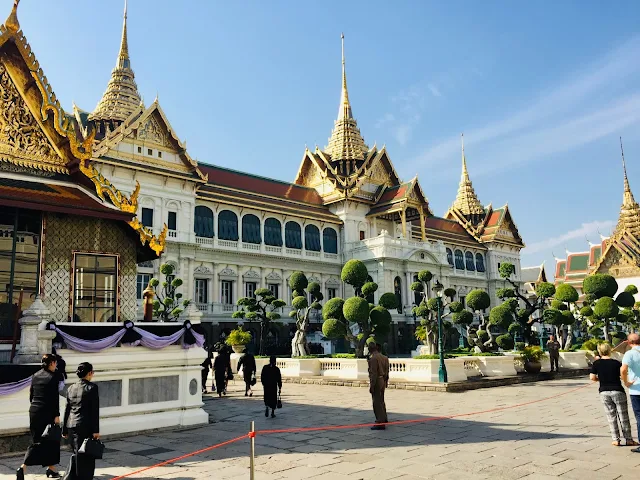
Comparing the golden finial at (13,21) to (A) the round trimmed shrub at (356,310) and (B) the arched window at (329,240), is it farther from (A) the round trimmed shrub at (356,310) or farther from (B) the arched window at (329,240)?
(B) the arched window at (329,240)

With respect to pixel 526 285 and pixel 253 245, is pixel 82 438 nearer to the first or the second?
pixel 253 245

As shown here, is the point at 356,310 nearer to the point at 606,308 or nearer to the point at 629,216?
the point at 606,308

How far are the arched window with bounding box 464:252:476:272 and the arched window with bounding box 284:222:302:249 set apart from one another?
23.4m

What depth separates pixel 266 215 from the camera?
3891cm

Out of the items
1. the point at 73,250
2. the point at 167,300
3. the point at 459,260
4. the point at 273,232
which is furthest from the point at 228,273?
the point at 459,260

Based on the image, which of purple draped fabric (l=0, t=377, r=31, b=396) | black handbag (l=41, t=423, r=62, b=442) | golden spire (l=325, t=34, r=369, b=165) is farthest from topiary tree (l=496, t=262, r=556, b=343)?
golden spire (l=325, t=34, r=369, b=165)

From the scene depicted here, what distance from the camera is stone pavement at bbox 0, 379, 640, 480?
6758 mm

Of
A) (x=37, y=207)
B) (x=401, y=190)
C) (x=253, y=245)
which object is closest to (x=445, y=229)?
(x=401, y=190)

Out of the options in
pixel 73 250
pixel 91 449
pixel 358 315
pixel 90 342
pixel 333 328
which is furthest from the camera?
pixel 333 328

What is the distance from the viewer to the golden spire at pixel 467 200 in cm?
6359

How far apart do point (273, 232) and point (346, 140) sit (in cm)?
1491

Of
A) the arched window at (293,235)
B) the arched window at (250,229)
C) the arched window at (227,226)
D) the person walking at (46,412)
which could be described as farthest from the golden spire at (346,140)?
the person walking at (46,412)

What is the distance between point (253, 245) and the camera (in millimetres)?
37375

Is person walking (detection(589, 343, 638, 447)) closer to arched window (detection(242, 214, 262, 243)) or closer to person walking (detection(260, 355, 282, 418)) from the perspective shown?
person walking (detection(260, 355, 282, 418))
